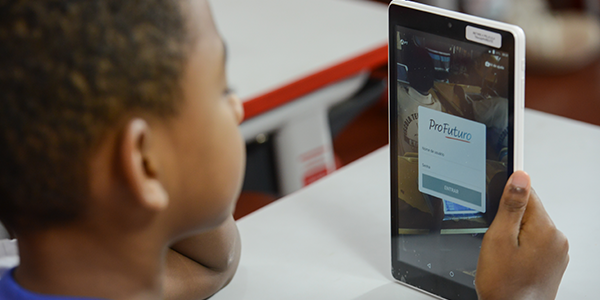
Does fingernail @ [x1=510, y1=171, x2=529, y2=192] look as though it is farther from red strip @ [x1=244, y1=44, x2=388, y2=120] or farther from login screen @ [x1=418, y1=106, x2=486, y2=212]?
red strip @ [x1=244, y1=44, x2=388, y2=120]

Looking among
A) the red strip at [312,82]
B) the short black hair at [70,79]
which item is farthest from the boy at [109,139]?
the red strip at [312,82]

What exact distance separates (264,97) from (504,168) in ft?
2.27

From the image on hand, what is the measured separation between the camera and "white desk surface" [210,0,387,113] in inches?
48.8

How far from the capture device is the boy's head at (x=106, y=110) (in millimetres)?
337

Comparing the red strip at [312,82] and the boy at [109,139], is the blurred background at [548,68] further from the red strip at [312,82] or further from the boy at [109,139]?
the boy at [109,139]

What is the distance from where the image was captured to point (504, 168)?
53 centimetres

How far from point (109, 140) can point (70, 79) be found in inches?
1.5

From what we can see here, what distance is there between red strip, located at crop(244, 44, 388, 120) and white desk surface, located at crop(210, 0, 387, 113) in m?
0.01

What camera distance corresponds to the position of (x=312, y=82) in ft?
4.09

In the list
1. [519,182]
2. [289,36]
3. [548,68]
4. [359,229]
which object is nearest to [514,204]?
[519,182]

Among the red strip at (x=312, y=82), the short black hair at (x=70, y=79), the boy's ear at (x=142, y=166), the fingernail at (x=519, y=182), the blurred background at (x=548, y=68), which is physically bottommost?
the blurred background at (x=548, y=68)

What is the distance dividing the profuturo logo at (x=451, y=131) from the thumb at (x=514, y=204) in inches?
2.2

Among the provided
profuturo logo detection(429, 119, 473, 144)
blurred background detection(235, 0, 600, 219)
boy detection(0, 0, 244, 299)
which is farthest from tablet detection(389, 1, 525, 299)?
blurred background detection(235, 0, 600, 219)

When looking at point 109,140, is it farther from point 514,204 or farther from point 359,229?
point 359,229
